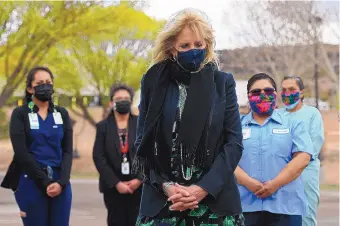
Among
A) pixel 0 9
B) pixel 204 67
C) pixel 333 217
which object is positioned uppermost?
pixel 0 9

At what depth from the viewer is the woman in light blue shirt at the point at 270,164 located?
638 centimetres

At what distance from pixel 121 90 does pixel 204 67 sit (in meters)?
4.62

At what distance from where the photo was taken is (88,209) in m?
16.7

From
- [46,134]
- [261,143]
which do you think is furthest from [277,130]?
[46,134]

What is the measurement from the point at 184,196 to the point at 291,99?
4348 mm

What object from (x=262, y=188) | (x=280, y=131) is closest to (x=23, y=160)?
(x=262, y=188)

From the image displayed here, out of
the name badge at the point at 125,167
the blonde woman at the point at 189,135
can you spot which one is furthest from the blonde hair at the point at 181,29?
the name badge at the point at 125,167

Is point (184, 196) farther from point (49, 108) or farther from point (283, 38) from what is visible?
point (283, 38)

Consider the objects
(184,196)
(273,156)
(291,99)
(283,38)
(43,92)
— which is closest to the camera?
(184,196)

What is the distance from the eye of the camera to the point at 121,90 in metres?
8.86

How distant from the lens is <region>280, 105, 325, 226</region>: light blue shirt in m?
7.38

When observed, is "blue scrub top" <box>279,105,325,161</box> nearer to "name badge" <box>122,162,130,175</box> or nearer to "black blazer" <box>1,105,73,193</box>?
"name badge" <box>122,162,130,175</box>

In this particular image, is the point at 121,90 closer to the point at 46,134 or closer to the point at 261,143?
the point at 46,134

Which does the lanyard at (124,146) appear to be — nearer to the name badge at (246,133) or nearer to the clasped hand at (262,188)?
the name badge at (246,133)
